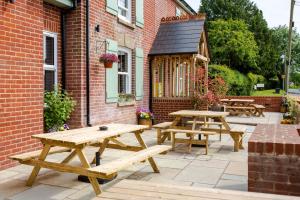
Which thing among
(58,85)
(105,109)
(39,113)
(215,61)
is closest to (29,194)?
(39,113)

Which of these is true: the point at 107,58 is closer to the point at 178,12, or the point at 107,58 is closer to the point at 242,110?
the point at 178,12

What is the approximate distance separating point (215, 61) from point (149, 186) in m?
27.5

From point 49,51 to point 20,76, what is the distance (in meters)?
1.82

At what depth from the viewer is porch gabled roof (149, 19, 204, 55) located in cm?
1170

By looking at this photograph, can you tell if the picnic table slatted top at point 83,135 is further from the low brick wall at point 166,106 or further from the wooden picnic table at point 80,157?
the low brick wall at point 166,106

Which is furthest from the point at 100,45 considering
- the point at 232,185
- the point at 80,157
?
the point at 232,185

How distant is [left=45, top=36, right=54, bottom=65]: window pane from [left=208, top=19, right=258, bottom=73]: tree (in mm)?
22302

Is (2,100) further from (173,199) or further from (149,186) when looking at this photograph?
(173,199)

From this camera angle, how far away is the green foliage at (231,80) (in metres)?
20.3

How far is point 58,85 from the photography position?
25.3 ft

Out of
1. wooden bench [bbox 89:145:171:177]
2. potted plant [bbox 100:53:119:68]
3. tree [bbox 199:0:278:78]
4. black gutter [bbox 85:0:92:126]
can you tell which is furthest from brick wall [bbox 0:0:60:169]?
tree [bbox 199:0:278:78]

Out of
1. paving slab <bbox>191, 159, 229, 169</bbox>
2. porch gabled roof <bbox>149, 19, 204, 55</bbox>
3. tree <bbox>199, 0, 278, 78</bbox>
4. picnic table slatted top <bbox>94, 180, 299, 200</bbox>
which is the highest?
tree <bbox>199, 0, 278, 78</bbox>

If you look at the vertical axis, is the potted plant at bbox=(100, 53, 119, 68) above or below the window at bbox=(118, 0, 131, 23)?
below

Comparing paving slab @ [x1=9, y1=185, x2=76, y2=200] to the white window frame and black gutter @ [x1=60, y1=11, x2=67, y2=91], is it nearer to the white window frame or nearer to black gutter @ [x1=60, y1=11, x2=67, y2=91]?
black gutter @ [x1=60, y1=11, x2=67, y2=91]
